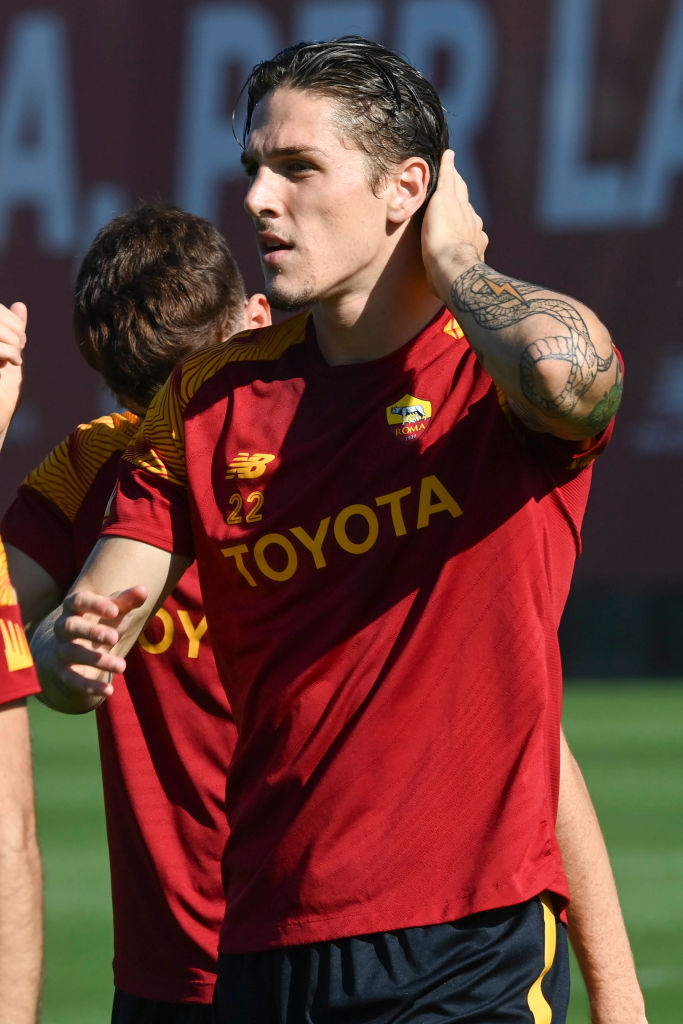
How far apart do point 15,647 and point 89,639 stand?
140 millimetres

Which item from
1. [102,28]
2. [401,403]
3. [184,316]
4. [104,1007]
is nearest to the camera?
[401,403]

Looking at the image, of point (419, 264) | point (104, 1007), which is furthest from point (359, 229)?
point (104, 1007)

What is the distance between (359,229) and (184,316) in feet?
2.36

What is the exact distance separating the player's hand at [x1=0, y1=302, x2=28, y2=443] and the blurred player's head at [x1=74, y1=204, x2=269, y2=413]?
82 cm

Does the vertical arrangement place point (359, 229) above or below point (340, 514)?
above

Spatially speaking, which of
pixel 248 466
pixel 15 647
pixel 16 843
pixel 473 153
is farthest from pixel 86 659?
pixel 473 153

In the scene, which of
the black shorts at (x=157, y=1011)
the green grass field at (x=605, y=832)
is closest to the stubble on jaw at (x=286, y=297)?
the black shorts at (x=157, y=1011)

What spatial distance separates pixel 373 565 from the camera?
2584mm

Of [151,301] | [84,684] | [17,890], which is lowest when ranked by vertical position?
[17,890]

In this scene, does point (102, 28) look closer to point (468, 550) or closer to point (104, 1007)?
point (104, 1007)

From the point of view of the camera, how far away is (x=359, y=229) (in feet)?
9.05

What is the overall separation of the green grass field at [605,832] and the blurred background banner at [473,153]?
4.08 ft

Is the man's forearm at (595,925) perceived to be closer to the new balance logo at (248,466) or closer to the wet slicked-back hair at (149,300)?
the new balance logo at (248,466)

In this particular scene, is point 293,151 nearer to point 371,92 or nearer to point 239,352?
point 371,92
